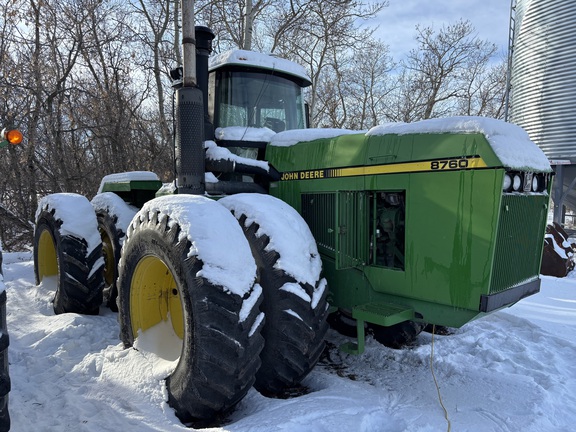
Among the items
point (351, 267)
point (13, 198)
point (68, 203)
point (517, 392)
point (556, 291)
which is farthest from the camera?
point (13, 198)

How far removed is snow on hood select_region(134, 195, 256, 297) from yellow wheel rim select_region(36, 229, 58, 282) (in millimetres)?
3706

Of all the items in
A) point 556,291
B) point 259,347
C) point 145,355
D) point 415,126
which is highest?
point 415,126

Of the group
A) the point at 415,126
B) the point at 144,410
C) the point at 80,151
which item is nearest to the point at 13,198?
the point at 80,151

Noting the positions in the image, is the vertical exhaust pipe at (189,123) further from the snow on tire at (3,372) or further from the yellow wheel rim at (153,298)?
the snow on tire at (3,372)

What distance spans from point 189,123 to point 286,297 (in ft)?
5.94

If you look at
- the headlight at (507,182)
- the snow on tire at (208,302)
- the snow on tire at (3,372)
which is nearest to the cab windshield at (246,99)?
the snow on tire at (208,302)

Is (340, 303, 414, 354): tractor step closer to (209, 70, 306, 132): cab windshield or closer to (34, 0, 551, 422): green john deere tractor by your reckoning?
A: (34, 0, 551, 422): green john deere tractor

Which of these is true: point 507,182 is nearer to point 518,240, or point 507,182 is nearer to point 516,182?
point 516,182

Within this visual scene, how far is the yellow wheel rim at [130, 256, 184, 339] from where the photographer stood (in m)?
3.51

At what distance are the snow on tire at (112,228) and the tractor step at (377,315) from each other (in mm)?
3084

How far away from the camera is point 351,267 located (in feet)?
11.3

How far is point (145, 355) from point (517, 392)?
2790 mm

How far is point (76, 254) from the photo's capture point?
4949 mm

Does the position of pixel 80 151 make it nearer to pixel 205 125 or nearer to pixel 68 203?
pixel 68 203
